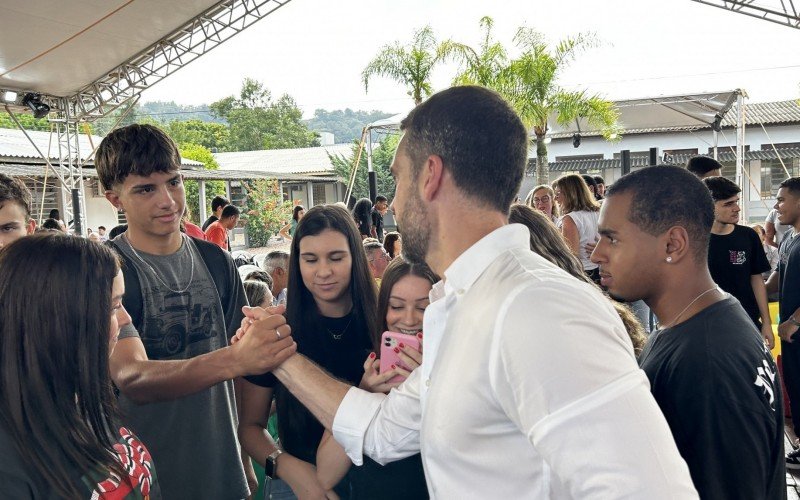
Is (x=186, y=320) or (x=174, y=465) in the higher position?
(x=186, y=320)

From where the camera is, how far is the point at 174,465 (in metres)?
2.19

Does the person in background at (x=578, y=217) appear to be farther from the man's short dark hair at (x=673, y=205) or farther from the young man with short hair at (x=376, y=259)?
the man's short dark hair at (x=673, y=205)

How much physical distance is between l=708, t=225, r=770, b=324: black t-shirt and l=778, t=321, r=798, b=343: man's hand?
34cm

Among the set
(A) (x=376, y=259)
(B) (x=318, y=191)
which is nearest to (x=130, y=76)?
(A) (x=376, y=259)

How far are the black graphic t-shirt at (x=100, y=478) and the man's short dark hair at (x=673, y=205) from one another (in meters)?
1.60

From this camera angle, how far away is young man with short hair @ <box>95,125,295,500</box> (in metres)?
2.18

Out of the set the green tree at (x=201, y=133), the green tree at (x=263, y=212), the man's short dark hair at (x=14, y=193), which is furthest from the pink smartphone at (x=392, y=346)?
the green tree at (x=201, y=133)

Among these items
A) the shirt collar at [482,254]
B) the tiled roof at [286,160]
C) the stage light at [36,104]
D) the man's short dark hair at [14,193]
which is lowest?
the shirt collar at [482,254]

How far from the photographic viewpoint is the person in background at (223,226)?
804 centimetres

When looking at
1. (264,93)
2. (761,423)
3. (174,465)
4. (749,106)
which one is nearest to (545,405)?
(761,423)

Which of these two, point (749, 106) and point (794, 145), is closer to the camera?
point (794, 145)

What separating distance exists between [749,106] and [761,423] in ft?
105

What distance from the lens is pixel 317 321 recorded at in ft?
8.01

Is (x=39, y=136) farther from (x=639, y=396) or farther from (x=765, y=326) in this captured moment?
(x=639, y=396)
